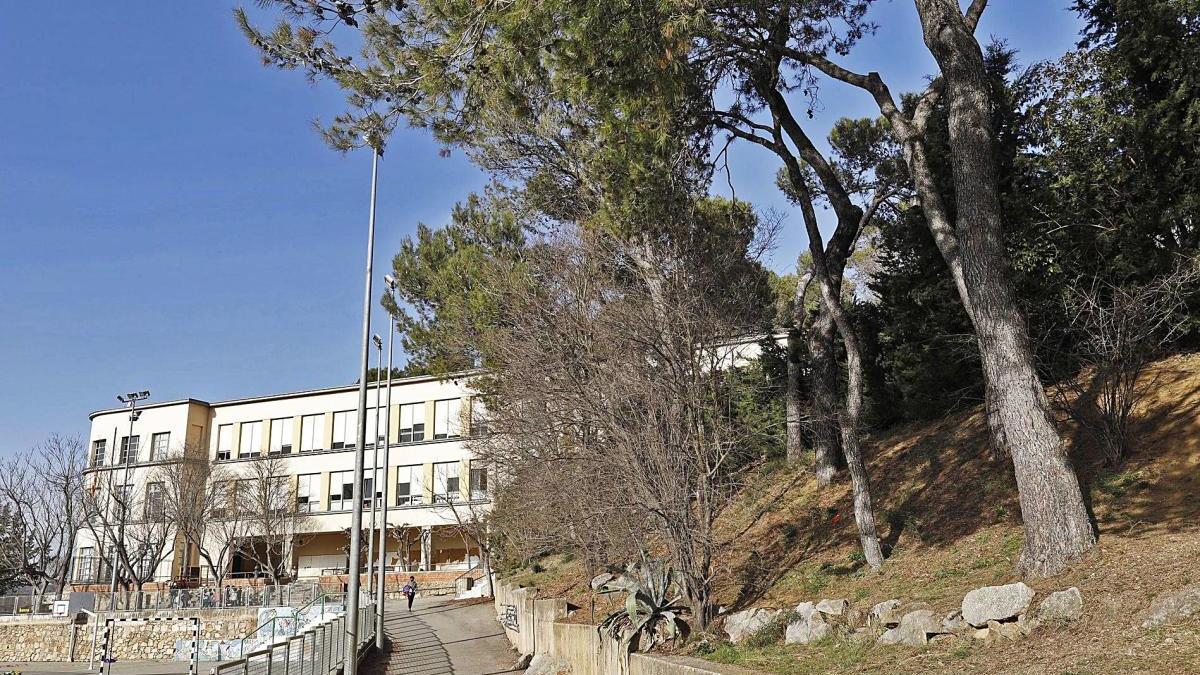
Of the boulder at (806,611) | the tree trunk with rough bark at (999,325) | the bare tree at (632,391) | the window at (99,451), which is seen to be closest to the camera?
the tree trunk with rough bark at (999,325)

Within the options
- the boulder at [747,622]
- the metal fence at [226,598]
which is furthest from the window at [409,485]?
the boulder at [747,622]

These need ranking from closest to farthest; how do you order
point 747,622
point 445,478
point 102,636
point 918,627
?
point 918,627, point 747,622, point 102,636, point 445,478

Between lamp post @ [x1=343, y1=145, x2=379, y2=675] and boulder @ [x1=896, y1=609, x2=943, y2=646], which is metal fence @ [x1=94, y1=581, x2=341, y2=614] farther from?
boulder @ [x1=896, y1=609, x2=943, y2=646]

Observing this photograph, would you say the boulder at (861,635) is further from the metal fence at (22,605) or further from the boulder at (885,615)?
the metal fence at (22,605)

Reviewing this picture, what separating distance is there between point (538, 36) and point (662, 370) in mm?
6037

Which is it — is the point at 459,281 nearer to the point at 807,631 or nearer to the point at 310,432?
the point at 807,631

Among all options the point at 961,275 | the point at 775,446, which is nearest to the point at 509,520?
the point at 775,446

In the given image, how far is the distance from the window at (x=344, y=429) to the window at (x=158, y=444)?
1110 centimetres

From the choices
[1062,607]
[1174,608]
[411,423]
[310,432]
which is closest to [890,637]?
A: [1062,607]

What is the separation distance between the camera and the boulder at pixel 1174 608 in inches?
328

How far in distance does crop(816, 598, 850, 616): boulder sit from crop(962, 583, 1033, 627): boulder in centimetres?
185

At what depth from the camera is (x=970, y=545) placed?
13.6 m

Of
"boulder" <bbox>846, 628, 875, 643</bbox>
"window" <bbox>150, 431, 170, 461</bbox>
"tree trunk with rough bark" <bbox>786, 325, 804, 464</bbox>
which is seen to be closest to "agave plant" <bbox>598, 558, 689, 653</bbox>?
"boulder" <bbox>846, 628, 875, 643</bbox>

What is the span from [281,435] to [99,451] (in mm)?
12672
